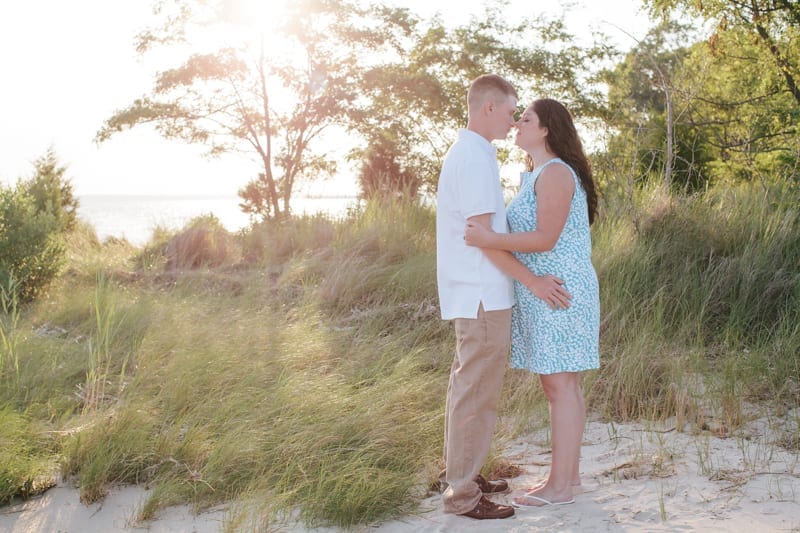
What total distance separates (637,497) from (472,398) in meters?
0.97

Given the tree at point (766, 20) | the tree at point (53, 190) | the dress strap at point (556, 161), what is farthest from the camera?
the tree at point (53, 190)

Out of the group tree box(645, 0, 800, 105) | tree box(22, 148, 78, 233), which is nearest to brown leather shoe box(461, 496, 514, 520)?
tree box(645, 0, 800, 105)

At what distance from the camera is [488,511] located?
3.39m

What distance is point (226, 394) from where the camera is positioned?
4.93 m

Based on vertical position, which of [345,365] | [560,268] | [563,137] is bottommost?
[345,365]

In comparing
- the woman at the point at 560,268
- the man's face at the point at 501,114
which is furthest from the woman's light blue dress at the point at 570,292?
the man's face at the point at 501,114

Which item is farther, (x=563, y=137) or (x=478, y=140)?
(x=563, y=137)

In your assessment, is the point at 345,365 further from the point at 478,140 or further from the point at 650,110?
the point at 650,110

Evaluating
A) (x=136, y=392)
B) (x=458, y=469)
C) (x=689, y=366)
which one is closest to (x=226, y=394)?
(x=136, y=392)

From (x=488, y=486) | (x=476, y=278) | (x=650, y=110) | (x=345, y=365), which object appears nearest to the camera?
(x=476, y=278)

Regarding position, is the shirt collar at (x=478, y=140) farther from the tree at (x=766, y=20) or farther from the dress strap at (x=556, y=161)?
the tree at (x=766, y=20)

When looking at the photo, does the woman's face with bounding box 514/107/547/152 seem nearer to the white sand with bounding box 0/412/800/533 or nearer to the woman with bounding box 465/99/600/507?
the woman with bounding box 465/99/600/507

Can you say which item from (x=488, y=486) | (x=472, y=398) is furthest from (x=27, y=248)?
(x=472, y=398)

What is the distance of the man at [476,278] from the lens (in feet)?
10.5
